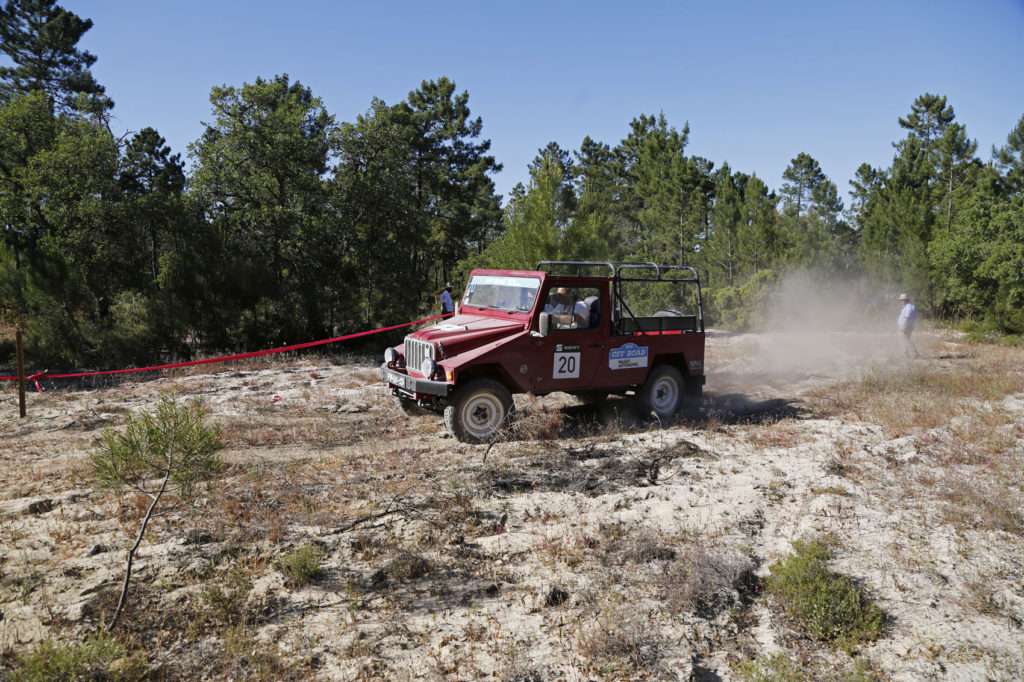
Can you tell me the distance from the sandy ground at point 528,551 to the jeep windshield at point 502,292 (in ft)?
6.26

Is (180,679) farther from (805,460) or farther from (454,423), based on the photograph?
(805,460)

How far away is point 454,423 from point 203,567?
3.74 meters

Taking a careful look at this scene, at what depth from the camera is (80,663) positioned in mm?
3379

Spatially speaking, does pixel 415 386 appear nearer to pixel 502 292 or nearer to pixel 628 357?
pixel 502 292

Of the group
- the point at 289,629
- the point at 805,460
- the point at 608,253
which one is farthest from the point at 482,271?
the point at 608,253

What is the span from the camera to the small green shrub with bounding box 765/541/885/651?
3984 mm

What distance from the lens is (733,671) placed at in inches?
144

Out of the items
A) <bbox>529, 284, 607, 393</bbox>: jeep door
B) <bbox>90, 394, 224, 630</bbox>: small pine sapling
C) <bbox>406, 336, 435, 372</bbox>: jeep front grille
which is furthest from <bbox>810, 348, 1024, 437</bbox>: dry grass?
<bbox>90, 394, 224, 630</bbox>: small pine sapling

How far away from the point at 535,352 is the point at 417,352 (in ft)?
5.20

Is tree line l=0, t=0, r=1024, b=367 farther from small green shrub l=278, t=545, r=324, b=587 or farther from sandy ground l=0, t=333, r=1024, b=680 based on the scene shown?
small green shrub l=278, t=545, r=324, b=587

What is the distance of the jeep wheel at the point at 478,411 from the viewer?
26.2ft

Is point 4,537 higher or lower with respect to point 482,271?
lower

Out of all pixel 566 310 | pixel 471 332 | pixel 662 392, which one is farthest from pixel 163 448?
pixel 662 392

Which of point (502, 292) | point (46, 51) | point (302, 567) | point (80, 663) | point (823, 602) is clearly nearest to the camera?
point (80, 663)
